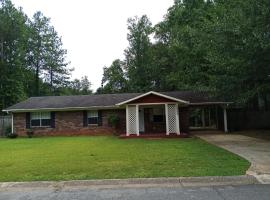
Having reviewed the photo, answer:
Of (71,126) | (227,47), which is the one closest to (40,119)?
(71,126)

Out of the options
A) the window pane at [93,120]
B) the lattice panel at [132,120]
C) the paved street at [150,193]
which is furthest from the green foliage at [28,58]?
the paved street at [150,193]

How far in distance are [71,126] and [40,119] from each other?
2587mm

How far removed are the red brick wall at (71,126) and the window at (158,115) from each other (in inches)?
91.0

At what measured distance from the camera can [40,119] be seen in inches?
1211

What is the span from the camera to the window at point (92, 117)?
98.9 ft

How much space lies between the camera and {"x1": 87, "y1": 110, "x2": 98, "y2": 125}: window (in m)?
30.2

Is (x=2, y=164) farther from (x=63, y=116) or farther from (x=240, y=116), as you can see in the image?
(x=240, y=116)

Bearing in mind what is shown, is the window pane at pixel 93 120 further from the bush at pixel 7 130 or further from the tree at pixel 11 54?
the tree at pixel 11 54

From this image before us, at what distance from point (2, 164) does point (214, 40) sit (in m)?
11.2

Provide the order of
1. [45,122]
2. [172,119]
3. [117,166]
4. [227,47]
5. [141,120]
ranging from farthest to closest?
[45,122], [141,120], [172,119], [227,47], [117,166]

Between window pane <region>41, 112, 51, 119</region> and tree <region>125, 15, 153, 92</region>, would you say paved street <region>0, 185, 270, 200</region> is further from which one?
tree <region>125, 15, 153, 92</region>

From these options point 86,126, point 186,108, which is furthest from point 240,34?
point 86,126

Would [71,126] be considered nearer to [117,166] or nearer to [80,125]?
[80,125]

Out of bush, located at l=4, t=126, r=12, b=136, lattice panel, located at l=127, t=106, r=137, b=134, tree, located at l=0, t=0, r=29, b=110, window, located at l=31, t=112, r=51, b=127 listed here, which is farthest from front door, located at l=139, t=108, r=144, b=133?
tree, located at l=0, t=0, r=29, b=110
